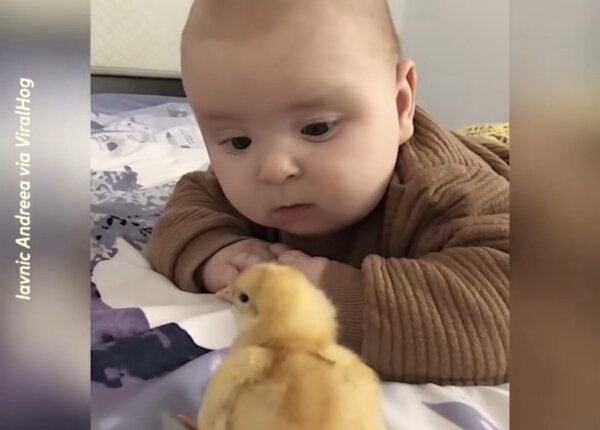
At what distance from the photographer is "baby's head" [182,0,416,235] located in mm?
316

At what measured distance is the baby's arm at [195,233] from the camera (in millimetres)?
383

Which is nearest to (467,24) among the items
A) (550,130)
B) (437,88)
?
(437,88)

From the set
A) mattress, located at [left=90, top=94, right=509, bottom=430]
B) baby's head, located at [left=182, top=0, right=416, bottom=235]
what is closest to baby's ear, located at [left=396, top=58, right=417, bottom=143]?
baby's head, located at [left=182, top=0, right=416, bottom=235]

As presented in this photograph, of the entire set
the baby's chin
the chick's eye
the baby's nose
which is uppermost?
the baby's nose

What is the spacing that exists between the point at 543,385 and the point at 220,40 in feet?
0.53

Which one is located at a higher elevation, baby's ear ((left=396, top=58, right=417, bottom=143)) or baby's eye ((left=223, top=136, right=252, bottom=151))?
baby's ear ((left=396, top=58, right=417, bottom=143))

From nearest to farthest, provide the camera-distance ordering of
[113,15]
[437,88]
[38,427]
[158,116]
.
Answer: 1. [38,427]
2. [113,15]
3. [437,88]
4. [158,116]

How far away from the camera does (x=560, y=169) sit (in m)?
0.24

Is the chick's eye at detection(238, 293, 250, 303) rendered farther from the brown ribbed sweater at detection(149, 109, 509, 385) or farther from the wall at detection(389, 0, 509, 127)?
the wall at detection(389, 0, 509, 127)

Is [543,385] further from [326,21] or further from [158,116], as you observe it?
[158,116]

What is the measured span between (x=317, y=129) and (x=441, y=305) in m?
0.08

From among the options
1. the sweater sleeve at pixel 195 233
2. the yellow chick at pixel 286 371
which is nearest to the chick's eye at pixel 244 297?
the yellow chick at pixel 286 371

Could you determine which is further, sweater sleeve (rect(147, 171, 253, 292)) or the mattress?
sweater sleeve (rect(147, 171, 253, 292))

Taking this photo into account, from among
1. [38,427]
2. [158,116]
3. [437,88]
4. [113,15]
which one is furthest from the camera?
[158,116]
